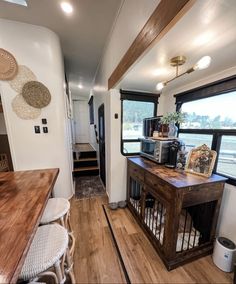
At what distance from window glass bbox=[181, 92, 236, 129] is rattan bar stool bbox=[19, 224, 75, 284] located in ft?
6.68

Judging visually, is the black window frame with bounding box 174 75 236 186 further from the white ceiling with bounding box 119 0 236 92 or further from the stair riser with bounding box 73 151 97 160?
the stair riser with bounding box 73 151 97 160

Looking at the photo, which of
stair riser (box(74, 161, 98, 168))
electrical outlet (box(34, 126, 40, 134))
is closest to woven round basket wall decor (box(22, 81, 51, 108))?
electrical outlet (box(34, 126, 40, 134))

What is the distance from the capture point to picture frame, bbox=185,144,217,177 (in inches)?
59.2

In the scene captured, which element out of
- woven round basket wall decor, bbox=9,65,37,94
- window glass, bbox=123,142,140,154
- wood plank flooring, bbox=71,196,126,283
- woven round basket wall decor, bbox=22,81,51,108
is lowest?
wood plank flooring, bbox=71,196,126,283

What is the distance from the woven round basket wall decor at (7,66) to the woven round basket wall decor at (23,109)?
29 cm

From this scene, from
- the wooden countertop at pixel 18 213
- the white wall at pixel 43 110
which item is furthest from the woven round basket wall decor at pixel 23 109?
the wooden countertop at pixel 18 213

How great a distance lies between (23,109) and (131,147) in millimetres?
1895

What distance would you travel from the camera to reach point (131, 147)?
2578mm

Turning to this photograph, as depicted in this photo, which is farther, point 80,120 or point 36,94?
point 80,120

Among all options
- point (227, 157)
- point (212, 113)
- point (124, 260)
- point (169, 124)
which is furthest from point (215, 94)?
point (124, 260)

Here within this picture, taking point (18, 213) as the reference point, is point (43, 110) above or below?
above

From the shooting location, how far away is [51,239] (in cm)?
98

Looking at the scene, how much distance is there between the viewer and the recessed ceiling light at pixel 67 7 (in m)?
1.54

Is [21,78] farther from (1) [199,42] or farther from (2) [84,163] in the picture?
(2) [84,163]
